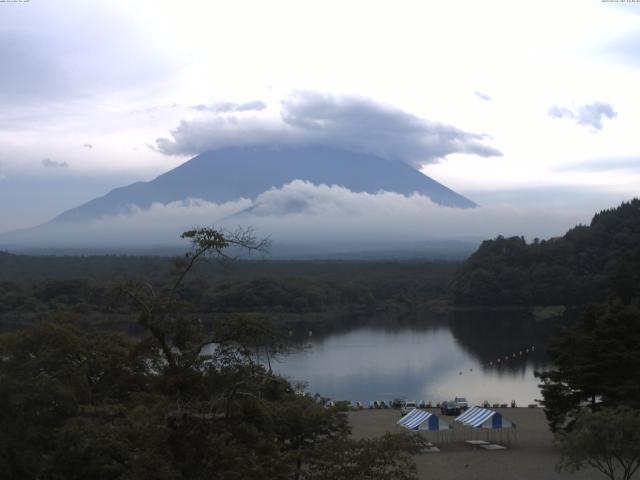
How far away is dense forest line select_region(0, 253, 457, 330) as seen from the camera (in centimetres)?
3817

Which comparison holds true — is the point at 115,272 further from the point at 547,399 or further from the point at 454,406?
the point at 547,399

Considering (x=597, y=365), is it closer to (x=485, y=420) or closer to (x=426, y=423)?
(x=485, y=420)

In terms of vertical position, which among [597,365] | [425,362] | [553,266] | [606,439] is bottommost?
[425,362]

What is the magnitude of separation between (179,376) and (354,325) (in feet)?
114

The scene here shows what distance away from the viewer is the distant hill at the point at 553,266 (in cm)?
4603

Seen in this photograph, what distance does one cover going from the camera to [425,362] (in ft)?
90.5

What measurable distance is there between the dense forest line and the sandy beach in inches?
627

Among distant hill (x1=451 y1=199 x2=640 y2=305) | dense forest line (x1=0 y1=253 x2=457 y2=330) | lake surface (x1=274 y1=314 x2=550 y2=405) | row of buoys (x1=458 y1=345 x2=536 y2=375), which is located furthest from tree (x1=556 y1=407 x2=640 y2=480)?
distant hill (x1=451 y1=199 x2=640 y2=305)

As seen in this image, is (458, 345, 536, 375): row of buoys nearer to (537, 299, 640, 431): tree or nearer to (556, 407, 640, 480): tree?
(537, 299, 640, 431): tree

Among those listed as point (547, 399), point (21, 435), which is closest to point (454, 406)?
point (547, 399)

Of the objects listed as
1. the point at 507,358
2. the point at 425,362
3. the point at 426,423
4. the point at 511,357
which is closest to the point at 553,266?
the point at 511,357

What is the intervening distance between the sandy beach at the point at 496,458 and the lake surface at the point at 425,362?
15.1 feet

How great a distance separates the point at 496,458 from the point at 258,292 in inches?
1250

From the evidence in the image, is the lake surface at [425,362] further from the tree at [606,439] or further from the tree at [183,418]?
the tree at [183,418]
